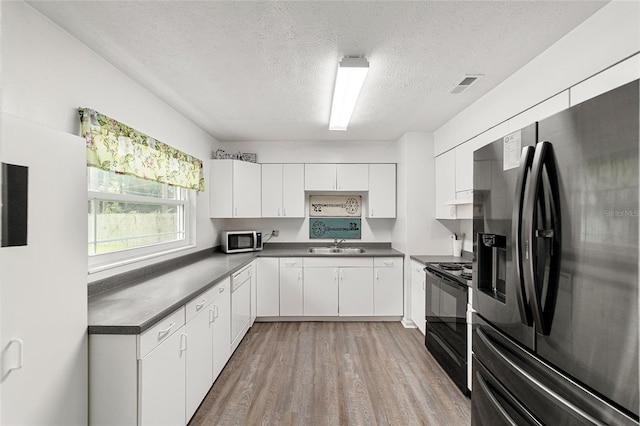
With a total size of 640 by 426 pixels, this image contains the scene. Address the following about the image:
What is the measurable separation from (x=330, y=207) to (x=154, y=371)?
3.39 m

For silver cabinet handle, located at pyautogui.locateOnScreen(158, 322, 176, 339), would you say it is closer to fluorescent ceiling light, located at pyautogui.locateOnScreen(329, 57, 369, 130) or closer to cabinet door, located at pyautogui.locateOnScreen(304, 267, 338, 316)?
fluorescent ceiling light, located at pyautogui.locateOnScreen(329, 57, 369, 130)

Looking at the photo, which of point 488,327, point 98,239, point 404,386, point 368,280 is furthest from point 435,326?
point 98,239

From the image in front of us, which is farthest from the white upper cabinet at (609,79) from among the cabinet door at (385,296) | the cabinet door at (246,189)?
the cabinet door at (246,189)

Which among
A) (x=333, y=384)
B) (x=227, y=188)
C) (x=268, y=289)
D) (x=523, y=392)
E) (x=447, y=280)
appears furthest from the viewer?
(x=227, y=188)

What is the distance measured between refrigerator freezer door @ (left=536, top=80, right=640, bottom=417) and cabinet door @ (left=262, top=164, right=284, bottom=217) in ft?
12.0

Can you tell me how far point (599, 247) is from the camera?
0.90m

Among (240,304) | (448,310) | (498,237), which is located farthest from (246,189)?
(498,237)

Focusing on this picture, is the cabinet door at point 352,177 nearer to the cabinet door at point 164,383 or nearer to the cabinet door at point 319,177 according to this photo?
the cabinet door at point 319,177

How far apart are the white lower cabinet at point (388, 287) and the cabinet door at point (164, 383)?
103 inches

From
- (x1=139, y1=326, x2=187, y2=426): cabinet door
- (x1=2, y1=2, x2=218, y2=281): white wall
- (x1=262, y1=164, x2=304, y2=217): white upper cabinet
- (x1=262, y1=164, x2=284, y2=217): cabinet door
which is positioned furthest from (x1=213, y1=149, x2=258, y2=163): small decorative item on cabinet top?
(x1=139, y1=326, x2=187, y2=426): cabinet door

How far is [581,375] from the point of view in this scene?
94 centimetres

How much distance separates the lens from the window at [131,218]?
219 centimetres

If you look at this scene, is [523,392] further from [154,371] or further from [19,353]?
[19,353]

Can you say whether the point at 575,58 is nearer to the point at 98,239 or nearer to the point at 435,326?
the point at 435,326
